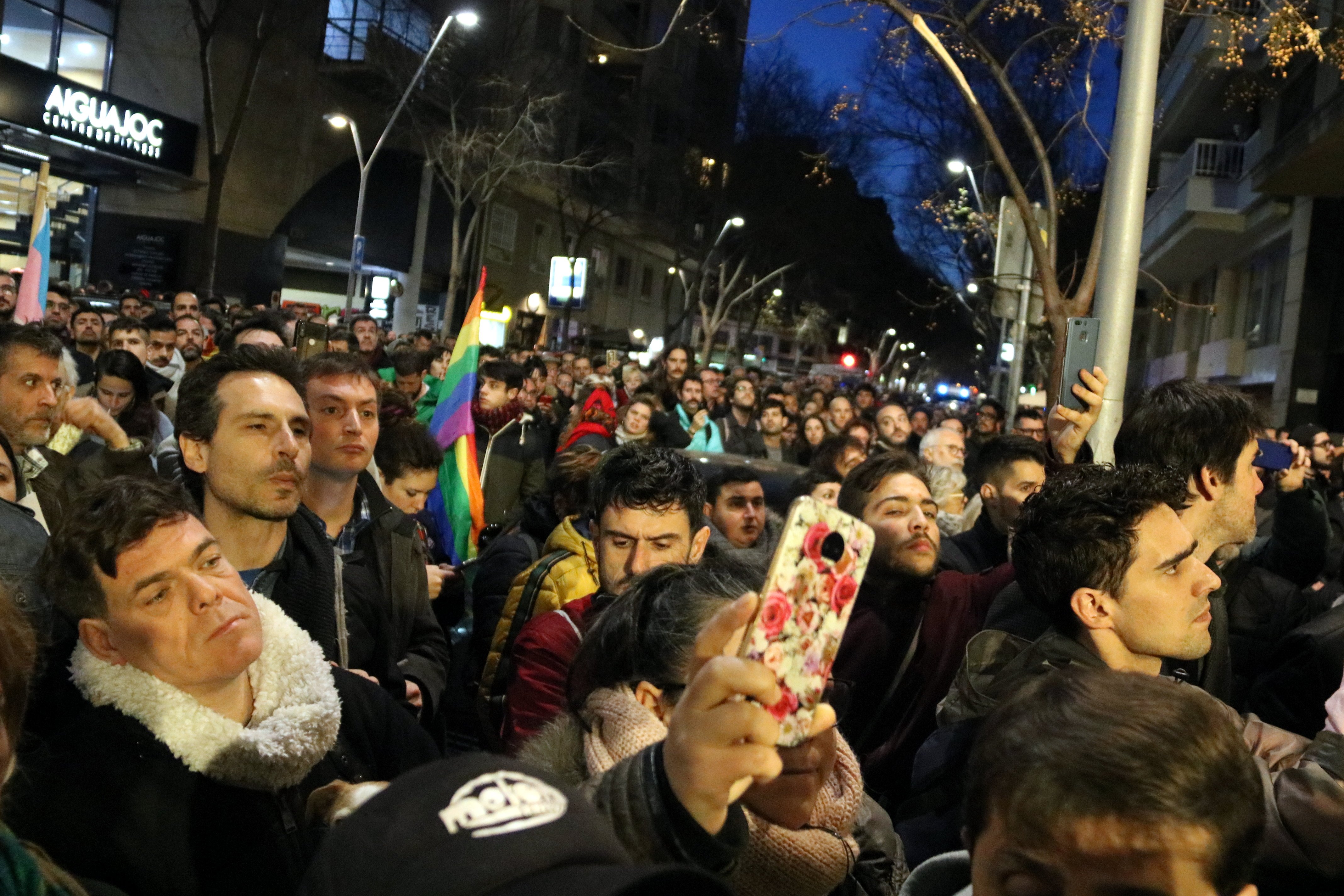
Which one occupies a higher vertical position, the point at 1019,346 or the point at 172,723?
the point at 1019,346

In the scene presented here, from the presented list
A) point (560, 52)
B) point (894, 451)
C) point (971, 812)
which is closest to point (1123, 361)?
point (894, 451)

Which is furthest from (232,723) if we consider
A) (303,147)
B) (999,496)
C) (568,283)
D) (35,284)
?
(303,147)

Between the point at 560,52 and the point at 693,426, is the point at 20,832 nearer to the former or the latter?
the point at 693,426

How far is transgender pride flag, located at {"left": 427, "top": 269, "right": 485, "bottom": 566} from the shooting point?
7160mm

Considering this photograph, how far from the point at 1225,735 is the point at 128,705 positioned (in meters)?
Result: 2.08

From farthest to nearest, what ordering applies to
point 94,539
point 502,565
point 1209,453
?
point 502,565, point 1209,453, point 94,539

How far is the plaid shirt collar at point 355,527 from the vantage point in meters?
4.41

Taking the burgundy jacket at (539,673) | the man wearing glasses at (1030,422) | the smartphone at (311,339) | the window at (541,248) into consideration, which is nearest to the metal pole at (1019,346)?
the man wearing glasses at (1030,422)

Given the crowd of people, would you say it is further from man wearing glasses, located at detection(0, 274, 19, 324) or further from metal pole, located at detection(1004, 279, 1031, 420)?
metal pole, located at detection(1004, 279, 1031, 420)

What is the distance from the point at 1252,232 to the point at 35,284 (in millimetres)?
24895

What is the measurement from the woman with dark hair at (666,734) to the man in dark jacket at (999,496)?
316cm

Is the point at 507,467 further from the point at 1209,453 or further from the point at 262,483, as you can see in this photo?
the point at 1209,453

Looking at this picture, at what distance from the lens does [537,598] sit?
444 cm

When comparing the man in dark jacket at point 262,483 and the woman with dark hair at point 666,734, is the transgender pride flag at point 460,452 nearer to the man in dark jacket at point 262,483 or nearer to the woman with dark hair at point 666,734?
the man in dark jacket at point 262,483
